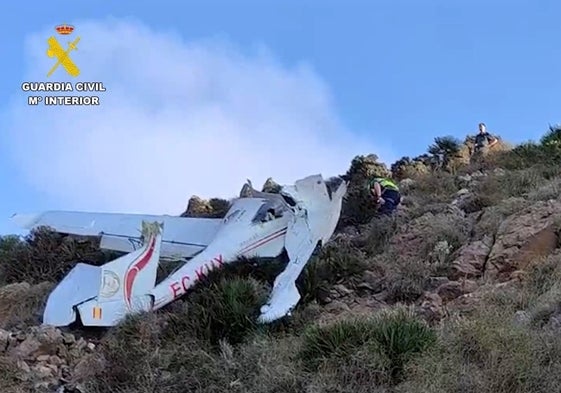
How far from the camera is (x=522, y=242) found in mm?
11367

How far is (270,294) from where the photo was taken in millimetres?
10625

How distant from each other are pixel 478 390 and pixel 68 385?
4108 mm

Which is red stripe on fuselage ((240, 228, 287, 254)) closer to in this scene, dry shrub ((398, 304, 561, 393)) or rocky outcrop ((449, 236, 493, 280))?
rocky outcrop ((449, 236, 493, 280))

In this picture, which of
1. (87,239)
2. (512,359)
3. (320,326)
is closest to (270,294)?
(320,326)

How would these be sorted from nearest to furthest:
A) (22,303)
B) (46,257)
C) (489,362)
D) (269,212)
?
1. (489,362)
2. (22,303)
3. (269,212)
4. (46,257)

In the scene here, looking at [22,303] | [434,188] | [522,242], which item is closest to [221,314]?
[22,303]

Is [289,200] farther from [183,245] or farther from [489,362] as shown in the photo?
[489,362]

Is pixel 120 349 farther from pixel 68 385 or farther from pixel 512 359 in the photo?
pixel 512 359

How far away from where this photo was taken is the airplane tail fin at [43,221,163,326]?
10438 mm

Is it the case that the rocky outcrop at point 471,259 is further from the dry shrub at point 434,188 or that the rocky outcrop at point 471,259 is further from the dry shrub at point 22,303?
the dry shrub at point 22,303

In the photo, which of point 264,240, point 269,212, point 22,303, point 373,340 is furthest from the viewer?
point 269,212

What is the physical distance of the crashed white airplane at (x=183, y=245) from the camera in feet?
34.6

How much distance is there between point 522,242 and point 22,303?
7.23 metres

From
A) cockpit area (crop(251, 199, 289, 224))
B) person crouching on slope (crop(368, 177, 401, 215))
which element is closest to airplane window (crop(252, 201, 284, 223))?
cockpit area (crop(251, 199, 289, 224))
